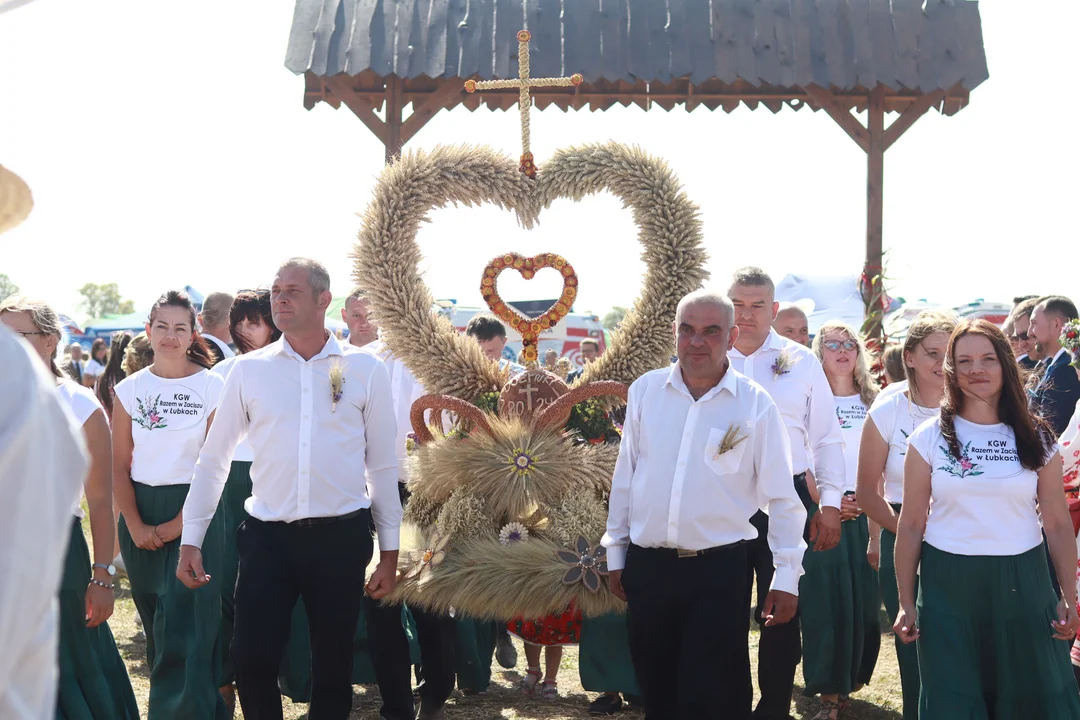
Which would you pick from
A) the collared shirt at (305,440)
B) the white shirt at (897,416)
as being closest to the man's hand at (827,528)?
the white shirt at (897,416)

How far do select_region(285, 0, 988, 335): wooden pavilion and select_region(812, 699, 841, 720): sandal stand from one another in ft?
13.1

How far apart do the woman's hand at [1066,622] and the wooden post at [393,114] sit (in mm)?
6126

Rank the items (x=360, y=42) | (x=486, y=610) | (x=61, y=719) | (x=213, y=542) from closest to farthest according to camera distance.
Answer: (x=61, y=719), (x=486, y=610), (x=213, y=542), (x=360, y=42)

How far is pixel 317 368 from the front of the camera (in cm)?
425

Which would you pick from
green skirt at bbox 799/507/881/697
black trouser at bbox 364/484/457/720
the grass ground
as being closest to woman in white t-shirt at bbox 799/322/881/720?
green skirt at bbox 799/507/881/697

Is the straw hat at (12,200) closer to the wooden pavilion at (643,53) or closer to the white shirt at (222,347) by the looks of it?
the white shirt at (222,347)

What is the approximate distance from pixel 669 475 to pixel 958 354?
121 centimetres

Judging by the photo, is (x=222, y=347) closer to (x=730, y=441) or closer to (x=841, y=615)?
(x=730, y=441)

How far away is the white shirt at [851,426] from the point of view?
6062 mm

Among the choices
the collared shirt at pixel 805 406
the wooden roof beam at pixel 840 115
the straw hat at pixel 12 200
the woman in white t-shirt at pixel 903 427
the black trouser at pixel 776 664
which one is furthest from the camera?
the wooden roof beam at pixel 840 115

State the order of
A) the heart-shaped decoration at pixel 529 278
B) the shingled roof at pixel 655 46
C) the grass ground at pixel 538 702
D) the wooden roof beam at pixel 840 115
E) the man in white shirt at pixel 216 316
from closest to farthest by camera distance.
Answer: the heart-shaped decoration at pixel 529 278 → the grass ground at pixel 538 702 → the man in white shirt at pixel 216 316 → the shingled roof at pixel 655 46 → the wooden roof beam at pixel 840 115

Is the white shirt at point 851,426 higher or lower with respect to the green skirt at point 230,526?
higher

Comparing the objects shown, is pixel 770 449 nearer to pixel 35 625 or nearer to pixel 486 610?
pixel 486 610

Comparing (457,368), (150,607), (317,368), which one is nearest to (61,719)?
(150,607)
